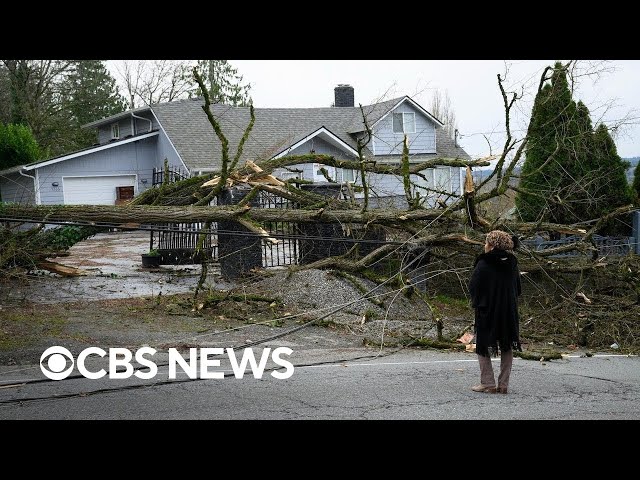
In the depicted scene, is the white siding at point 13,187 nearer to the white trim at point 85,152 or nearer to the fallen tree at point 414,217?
the white trim at point 85,152

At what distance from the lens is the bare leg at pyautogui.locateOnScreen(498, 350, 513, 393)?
7.92 meters

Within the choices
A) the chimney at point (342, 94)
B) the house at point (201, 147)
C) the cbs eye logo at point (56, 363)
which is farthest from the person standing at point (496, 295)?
the chimney at point (342, 94)

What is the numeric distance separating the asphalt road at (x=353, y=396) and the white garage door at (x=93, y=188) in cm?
2475

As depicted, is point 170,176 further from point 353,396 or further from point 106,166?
point 353,396

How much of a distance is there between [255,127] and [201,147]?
3.11m

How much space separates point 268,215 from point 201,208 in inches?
44.3

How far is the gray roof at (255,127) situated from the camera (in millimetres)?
32562

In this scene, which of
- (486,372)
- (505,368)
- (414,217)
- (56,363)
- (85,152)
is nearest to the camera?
(505,368)

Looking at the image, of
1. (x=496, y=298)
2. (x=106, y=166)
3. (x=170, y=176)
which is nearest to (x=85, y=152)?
(x=106, y=166)

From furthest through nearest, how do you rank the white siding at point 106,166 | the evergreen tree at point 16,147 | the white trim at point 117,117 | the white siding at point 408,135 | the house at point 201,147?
the white trim at point 117,117 < the white siding at point 408,135 < the evergreen tree at point 16,147 < the white siding at point 106,166 < the house at point 201,147

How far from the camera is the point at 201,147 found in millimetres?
33156

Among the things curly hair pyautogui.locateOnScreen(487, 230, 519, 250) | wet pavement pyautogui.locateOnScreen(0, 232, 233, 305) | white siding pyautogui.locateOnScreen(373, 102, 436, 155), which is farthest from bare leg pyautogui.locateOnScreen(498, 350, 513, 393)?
white siding pyautogui.locateOnScreen(373, 102, 436, 155)

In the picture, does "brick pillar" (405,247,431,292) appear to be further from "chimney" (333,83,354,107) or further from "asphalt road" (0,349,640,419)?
"chimney" (333,83,354,107)

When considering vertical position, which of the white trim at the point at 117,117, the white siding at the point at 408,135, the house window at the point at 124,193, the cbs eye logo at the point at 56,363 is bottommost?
the cbs eye logo at the point at 56,363
